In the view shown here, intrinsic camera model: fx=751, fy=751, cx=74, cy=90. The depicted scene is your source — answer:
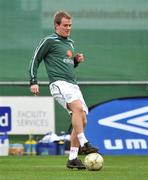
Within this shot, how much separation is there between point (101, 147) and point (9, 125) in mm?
1745

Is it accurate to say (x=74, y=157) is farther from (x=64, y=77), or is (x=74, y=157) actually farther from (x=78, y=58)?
(x=78, y=58)

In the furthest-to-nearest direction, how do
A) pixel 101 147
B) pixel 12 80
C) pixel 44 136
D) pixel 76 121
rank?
pixel 12 80 < pixel 44 136 < pixel 101 147 < pixel 76 121

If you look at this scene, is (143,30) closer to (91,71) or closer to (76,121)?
(91,71)

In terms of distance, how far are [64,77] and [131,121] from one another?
545 cm

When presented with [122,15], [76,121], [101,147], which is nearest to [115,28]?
[122,15]

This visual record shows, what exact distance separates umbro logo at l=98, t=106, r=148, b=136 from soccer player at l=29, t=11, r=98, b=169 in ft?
16.5

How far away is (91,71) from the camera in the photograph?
16531 millimetres

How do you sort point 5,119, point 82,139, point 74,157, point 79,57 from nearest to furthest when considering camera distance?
point 82,139, point 74,157, point 79,57, point 5,119

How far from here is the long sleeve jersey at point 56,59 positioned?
9000 millimetres

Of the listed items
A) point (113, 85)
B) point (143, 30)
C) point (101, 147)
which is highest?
point (143, 30)

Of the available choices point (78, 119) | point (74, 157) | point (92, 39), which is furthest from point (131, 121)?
point (78, 119)

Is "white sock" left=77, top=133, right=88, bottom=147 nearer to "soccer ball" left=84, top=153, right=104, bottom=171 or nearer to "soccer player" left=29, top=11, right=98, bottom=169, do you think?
"soccer player" left=29, top=11, right=98, bottom=169

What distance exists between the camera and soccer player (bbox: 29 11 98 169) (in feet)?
29.1

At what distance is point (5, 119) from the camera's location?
13.8 metres
